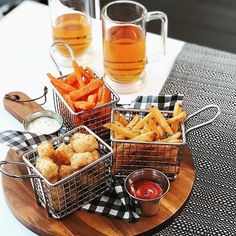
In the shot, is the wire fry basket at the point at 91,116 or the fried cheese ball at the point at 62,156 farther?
the wire fry basket at the point at 91,116

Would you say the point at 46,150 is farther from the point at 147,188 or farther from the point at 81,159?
the point at 147,188

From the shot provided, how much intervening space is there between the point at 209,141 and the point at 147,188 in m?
0.31

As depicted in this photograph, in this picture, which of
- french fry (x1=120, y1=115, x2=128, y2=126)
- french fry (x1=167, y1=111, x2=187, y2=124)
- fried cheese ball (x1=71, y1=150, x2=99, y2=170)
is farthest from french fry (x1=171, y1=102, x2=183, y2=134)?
fried cheese ball (x1=71, y1=150, x2=99, y2=170)

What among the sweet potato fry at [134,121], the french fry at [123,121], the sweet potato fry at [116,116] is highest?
the sweet potato fry at [116,116]

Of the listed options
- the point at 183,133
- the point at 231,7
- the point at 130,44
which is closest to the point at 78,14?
the point at 130,44

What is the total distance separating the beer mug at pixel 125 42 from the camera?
1.46m

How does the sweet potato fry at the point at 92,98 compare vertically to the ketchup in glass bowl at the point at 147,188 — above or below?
above

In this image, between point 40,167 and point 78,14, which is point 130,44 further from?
point 40,167

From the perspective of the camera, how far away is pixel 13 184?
47.5 inches

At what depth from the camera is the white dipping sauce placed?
4.31ft

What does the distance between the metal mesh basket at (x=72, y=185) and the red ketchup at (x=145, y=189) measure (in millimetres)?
72

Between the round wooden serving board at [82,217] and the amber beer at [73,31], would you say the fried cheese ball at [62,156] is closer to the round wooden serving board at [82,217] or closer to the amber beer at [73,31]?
the round wooden serving board at [82,217]

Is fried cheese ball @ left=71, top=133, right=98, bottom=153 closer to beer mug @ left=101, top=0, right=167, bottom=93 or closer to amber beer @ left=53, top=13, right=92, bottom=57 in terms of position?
beer mug @ left=101, top=0, right=167, bottom=93

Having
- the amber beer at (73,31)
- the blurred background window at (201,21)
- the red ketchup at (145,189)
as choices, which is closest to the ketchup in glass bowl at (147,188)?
the red ketchup at (145,189)
